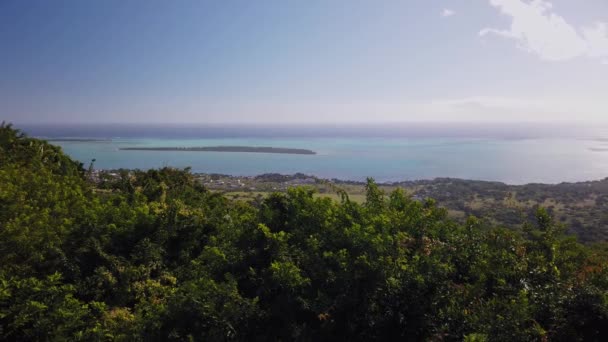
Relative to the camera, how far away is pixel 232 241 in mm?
5887

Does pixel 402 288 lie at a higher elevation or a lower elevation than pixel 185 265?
higher

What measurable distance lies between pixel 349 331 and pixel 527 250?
339 centimetres

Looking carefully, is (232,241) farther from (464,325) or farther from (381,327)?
(464,325)

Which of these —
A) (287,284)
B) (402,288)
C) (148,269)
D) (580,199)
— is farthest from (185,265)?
(580,199)

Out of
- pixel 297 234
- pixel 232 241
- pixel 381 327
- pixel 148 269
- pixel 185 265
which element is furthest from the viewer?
pixel 185 265

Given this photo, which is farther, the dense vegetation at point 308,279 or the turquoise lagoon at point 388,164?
the turquoise lagoon at point 388,164

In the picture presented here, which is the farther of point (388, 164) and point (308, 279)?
point (388, 164)

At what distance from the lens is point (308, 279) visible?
429 centimetres

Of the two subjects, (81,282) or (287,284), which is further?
(81,282)

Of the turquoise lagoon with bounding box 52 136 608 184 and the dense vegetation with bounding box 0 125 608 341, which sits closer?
the dense vegetation with bounding box 0 125 608 341

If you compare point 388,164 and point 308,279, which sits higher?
point 308,279

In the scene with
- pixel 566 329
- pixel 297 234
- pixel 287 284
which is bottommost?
pixel 566 329

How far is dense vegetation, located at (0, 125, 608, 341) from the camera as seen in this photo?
4.05 m

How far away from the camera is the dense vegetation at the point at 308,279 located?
159 inches
